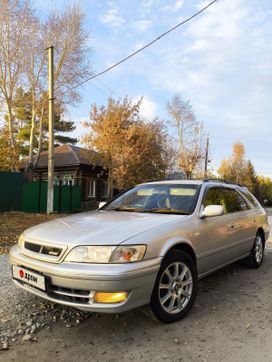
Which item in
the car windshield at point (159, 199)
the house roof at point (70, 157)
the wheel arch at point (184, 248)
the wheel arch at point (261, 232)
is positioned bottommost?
the wheel arch at point (261, 232)

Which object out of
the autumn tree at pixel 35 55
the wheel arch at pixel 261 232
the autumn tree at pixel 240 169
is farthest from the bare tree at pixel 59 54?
the autumn tree at pixel 240 169

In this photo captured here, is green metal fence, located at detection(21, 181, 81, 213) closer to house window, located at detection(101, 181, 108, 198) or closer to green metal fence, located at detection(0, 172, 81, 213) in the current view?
green metal fence, located at detection(0, 172, 81, 213)

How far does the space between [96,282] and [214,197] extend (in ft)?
8.45

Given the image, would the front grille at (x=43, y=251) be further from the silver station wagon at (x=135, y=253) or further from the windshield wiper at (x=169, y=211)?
the windshield wiper at (x=169, y=211)

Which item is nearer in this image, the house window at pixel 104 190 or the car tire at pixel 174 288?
the car tire at pixel 174 288

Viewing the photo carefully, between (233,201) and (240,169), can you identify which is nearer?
(233,201)

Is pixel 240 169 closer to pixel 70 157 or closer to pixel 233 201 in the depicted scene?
pixel 70 157

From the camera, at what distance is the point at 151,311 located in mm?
3637

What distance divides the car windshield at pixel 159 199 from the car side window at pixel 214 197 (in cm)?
18

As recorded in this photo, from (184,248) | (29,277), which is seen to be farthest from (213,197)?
(29,277)

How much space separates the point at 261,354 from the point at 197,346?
0.57 m

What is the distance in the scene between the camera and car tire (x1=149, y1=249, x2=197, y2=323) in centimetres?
365

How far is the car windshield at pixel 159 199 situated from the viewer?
4.65m

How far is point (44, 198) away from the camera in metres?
18.2
